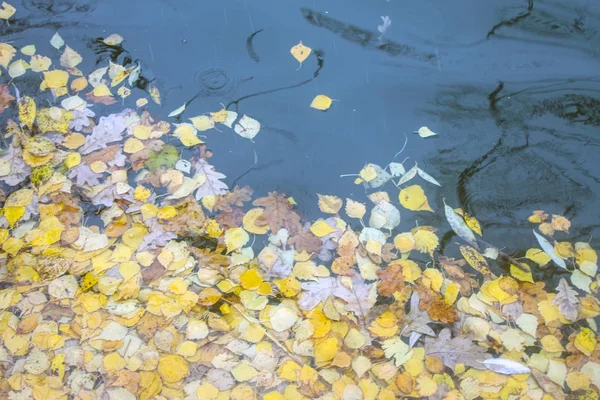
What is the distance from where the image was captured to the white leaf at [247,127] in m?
2.56

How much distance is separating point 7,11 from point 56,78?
2.51 feet

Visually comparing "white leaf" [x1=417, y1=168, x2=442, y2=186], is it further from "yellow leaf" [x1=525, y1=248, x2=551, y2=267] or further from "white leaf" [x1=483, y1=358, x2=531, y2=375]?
"white leaf" [x1=483, y1=358, x2=531, y2=375]

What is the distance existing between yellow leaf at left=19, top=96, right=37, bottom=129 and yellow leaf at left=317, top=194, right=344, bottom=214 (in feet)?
5.35

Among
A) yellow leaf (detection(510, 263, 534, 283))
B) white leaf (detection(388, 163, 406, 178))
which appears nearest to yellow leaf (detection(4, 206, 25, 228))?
white leaf (detection(388, 163, 406, 178))

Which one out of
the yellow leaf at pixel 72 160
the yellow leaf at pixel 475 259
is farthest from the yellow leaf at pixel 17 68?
the yellow leaf at pixel 475 259

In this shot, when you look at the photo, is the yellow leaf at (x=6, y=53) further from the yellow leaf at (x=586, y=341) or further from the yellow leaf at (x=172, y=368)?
the yellow leaf at (x=586, y=341)

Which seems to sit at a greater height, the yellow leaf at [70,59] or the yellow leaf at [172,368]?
the yellow leaf at [70,59]

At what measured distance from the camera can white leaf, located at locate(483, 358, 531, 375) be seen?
1940mm

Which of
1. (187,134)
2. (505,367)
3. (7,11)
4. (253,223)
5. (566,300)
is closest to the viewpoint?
(505,367)

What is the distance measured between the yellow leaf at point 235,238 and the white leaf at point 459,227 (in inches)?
38.3

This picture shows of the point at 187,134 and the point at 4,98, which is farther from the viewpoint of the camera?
the point at 4,98

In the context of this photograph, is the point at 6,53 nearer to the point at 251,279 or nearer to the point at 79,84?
the point at 79,84

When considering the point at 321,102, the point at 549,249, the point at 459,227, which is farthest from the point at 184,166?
the point at 549,249

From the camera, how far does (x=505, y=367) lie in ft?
6.39
